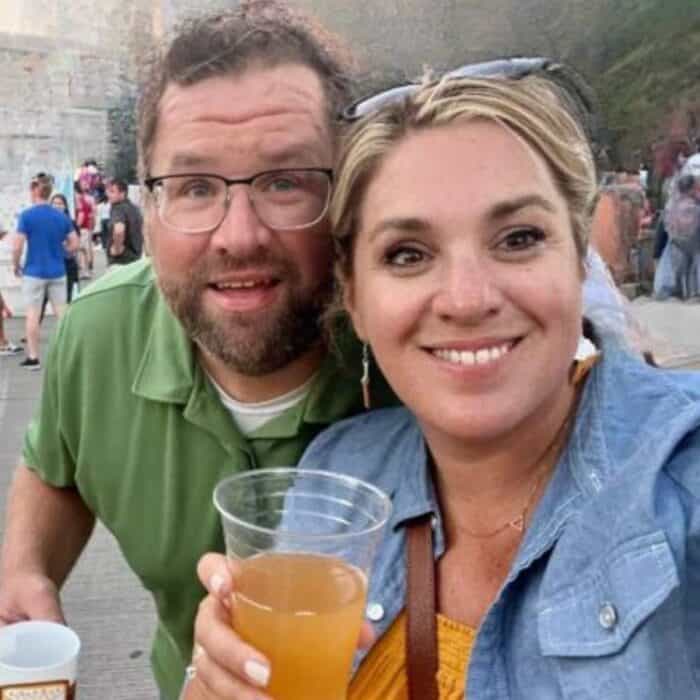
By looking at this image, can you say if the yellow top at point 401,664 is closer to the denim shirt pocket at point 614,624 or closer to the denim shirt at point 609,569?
the denim shirt at point 609,569

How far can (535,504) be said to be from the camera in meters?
1.67

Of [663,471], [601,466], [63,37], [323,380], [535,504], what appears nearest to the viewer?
[663,471]

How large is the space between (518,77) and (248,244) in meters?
0.60

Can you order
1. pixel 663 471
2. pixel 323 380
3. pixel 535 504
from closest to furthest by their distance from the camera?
pixel 663 471
pixel 535 504
pixel 323 380

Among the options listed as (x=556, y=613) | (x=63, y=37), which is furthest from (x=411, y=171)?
(x=63, y=37)

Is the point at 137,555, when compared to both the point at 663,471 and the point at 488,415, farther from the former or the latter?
the point at 663,471

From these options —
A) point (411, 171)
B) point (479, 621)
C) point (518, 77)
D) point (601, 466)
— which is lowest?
point (479, 621)

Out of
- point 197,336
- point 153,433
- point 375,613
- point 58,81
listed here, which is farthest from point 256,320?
point 58,81

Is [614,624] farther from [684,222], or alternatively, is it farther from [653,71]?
[653,71]

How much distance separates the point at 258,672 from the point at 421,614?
0.38 metres

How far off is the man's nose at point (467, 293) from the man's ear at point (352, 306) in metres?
0.23

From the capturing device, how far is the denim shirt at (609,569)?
4.52 feet

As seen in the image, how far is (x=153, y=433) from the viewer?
2238mm

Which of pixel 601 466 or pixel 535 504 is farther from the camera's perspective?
pixel 535 504
